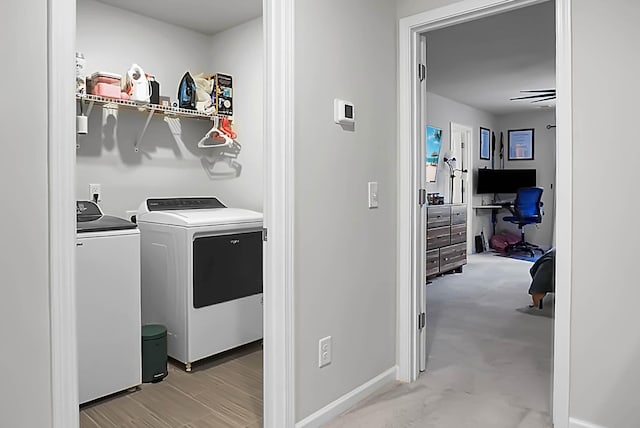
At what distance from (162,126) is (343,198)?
1.92m

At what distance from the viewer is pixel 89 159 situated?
124 inches

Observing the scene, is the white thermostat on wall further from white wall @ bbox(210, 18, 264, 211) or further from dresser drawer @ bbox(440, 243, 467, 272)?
dresser drawer @ bbox(440, 243, 467, 272)

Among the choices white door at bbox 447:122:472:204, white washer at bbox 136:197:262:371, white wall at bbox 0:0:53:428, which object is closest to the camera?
white wall at bbox 0:0:53:428

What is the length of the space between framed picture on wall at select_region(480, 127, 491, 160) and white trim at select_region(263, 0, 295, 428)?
707 centimetres

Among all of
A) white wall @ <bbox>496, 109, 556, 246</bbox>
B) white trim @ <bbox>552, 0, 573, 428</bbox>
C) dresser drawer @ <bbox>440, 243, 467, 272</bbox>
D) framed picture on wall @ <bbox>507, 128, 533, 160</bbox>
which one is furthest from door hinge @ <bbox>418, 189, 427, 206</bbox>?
framed picture on wall @ <bbox>507, 128, 533, 160</bbox>

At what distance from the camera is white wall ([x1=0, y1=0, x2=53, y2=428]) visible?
125 centimetres

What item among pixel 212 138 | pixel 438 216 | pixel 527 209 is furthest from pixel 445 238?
pixel 212 138

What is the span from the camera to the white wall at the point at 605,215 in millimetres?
1917

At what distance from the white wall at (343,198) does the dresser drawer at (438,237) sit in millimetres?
3026

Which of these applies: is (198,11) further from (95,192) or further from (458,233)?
(458,233)

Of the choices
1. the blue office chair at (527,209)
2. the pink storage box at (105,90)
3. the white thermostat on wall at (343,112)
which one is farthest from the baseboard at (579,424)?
the blue office chair at (527,209)

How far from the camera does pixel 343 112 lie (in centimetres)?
224

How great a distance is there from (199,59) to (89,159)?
→ 4.12 ft

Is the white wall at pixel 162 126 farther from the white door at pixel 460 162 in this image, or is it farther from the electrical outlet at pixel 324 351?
the white door at pixel 460 162
